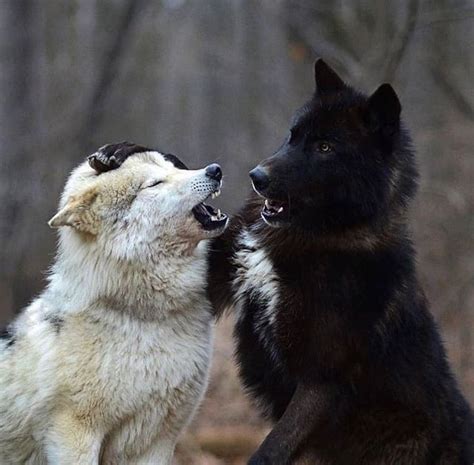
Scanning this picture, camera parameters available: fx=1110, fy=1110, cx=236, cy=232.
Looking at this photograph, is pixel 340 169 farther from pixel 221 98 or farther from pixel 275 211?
pixel 221 98

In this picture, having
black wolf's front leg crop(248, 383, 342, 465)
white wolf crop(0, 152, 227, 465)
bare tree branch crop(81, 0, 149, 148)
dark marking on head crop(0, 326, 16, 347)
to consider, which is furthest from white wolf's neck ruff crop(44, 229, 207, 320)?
bare tree branch crop(81, 0, 149, 148)

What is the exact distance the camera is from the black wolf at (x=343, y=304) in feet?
17.4

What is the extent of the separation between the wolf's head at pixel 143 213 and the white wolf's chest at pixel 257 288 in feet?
0.76

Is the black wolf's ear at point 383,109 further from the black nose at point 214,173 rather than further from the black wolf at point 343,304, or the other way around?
the black nose at point 214,173

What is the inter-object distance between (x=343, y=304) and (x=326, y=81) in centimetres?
117

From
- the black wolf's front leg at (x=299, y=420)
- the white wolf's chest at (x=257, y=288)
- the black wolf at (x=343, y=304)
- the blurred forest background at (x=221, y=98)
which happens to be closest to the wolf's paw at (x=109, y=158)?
the black wolf at (x=343, y=304)

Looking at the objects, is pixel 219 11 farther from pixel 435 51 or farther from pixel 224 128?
pixel 435 51

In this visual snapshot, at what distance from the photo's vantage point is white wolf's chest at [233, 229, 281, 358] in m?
5.44

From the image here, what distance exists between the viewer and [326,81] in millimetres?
5645

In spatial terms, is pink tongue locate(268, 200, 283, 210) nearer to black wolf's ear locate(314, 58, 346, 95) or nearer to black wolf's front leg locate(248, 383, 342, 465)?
black wolf's ear locate(314, 58, 346, 95)

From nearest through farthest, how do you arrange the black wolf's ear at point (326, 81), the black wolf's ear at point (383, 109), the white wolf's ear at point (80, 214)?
the black wolf's ear at point (383, 109) < the white wolf's ear at point (80, 214) < the black wolf's ear at point (326, 81)

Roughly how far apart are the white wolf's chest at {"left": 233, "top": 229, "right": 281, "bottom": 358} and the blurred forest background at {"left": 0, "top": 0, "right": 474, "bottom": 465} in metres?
4.35

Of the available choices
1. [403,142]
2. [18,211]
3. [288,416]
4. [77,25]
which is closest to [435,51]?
[77,25]

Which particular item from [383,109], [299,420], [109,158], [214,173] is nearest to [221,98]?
[109,158]
